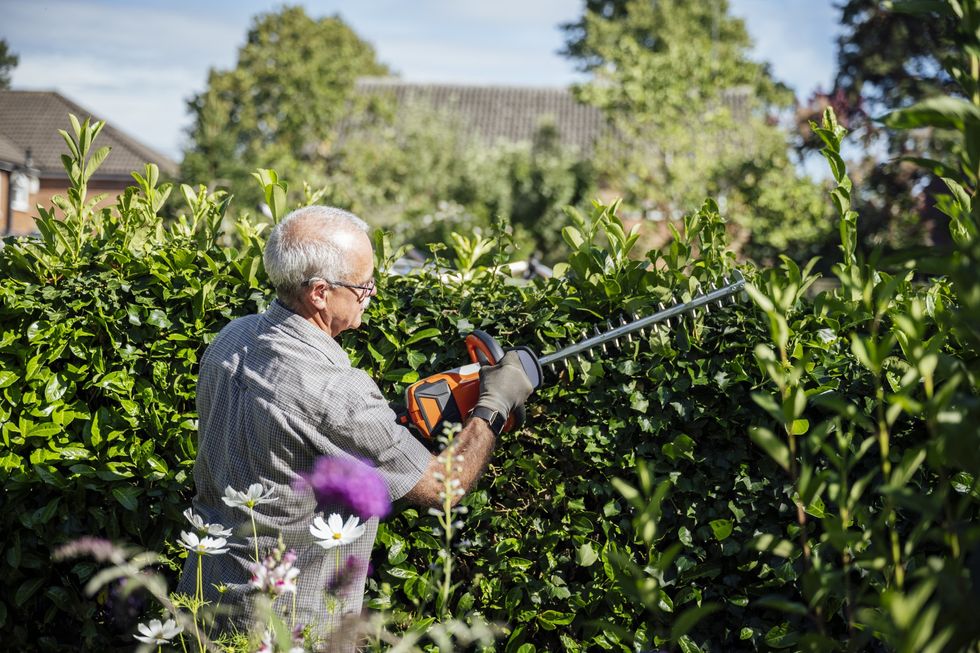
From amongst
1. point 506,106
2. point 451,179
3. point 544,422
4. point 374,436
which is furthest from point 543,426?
point 506,106

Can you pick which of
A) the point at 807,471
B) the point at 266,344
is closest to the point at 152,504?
the point at 266,344

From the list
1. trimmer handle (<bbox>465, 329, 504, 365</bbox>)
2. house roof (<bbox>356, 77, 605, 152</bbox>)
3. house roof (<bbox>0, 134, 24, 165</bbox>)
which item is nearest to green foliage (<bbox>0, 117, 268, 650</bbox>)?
trimmer handle (<bbox>465, 329, 504, 365</bbox>)

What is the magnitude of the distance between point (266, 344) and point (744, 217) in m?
12.9

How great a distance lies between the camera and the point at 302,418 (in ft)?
7.38

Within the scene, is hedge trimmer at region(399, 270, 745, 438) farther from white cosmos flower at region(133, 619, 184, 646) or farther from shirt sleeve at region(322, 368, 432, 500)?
white cosmos flower at region(133, 619, 184, 646)

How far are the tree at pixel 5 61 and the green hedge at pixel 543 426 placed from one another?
16.3ft

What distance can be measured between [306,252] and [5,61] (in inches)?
244

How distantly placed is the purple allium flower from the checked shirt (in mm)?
46

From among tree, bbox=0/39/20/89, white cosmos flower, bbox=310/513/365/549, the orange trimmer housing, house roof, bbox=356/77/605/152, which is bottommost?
white cosmos flower, bbox=310/513/365/549

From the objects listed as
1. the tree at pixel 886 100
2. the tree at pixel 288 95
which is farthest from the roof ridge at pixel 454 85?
the tree at pixel 886 100

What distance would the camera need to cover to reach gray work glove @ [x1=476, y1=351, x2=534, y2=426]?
237 centimetres

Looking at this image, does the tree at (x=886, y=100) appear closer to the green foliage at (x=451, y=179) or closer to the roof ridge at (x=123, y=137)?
the green foliage at (x=451, y=179)

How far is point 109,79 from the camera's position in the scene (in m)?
12.2

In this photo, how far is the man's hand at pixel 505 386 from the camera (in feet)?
7.75
